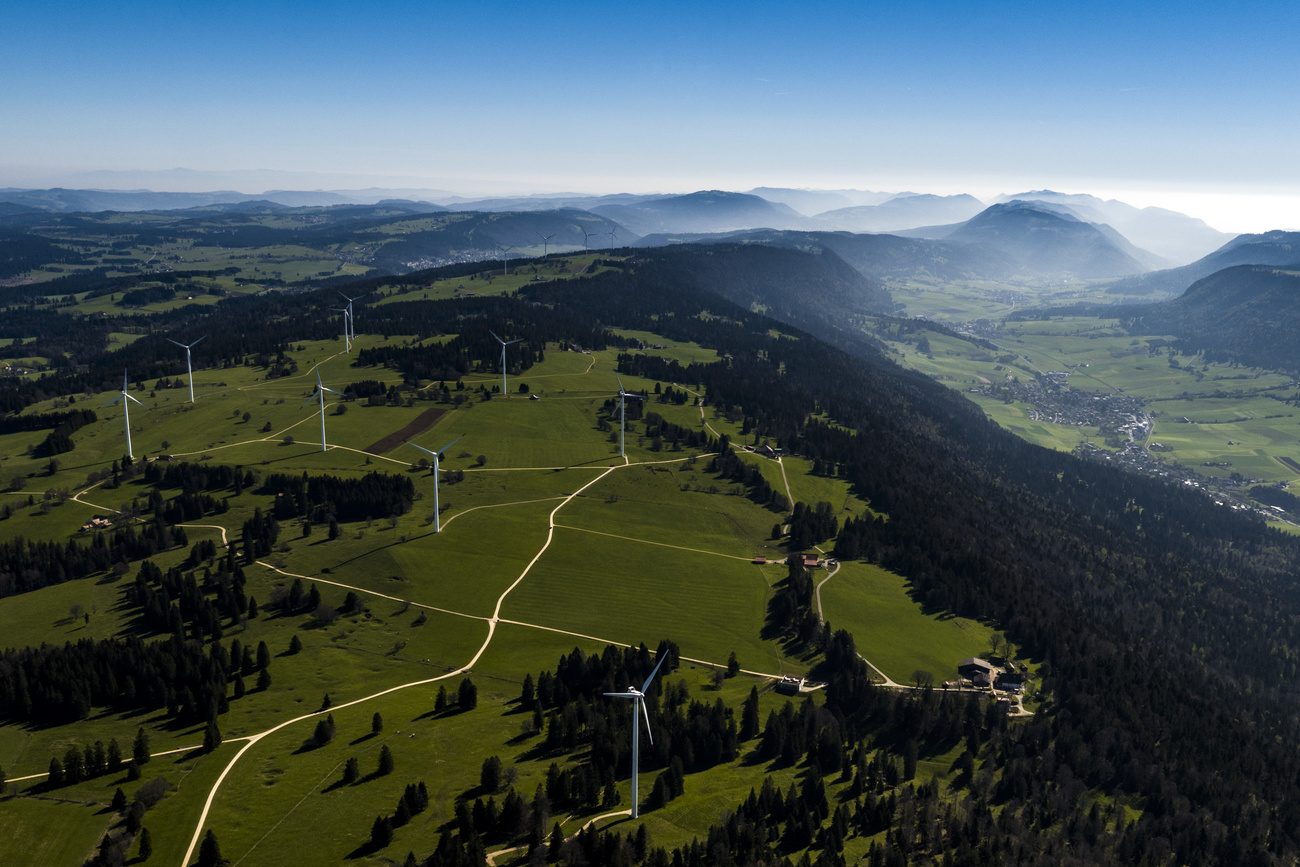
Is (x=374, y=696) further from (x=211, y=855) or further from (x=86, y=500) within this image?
(x=86, y=500)

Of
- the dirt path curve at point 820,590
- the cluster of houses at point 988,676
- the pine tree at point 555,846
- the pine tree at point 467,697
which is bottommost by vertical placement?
the cluster of houses at point 988,676

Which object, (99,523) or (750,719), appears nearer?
(750,719)

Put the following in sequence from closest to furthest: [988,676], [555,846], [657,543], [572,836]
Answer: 1. [555,846]
2. [572,836]
3. [988,676]
4. [657,543]

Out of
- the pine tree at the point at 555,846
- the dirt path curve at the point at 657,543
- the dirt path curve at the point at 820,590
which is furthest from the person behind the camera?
the dirt path curve at the point at 657,543

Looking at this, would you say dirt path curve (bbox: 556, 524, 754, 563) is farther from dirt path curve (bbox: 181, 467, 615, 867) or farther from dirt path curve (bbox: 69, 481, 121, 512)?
dirt path curve (bbox: 69, 481, 121, 512)

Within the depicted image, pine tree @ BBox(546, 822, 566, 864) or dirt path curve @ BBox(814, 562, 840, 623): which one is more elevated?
pine tree @ BBox(546, 822, 566, 864)

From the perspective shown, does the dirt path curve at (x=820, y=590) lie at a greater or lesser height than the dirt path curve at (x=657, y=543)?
lesser

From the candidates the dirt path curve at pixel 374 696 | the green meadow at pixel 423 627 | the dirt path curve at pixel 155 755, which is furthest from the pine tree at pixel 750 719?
the dirt path curve at pixel 155 755

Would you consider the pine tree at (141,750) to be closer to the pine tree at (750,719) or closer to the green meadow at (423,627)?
the green meadow at (423,627)

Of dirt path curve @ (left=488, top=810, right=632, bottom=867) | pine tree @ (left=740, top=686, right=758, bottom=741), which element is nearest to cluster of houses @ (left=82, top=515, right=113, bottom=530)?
dirt path curve @ (left=488, top=810, right=632, bottom=867)

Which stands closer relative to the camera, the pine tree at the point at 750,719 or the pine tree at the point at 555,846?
the pine tree at the point at 555,846

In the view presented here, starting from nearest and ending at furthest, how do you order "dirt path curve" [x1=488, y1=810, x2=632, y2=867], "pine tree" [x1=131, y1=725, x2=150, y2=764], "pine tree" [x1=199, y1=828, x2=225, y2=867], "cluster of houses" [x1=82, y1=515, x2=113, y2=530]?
"pine tree" [x1=199, y1=828, x2=225, y2=867], "dirt path curve" [x1=488, y1=810, x2=632, y2=867], "pine tree" [x1=131, y1=725, x2=150, y2=764], "cluster of houses" [x1=82, y1=515, x2=113, y2=530]

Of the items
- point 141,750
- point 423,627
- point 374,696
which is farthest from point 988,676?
point 141,750

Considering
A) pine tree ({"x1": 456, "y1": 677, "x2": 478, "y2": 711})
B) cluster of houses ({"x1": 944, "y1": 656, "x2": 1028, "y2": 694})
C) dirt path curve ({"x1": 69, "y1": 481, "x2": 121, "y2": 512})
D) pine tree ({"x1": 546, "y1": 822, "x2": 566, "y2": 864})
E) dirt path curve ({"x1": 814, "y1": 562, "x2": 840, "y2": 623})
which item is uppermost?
pine tree ({"x1": 546, "y1": 822, "x2": 566, "y2": 864})
